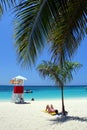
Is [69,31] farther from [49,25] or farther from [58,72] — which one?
[58,72]

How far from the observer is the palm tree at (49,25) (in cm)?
381

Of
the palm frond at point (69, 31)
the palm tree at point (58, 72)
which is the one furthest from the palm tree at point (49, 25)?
the palm tree at point (58, 72)

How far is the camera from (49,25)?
157 inches

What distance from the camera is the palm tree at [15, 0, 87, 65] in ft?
12.5

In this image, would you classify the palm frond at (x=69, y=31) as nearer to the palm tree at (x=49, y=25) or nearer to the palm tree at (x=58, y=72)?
the palm tree at (x=49, y=25)

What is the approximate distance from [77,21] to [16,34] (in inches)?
33.8

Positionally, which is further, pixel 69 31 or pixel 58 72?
pixel 58 72

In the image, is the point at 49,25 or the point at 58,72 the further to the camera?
the point at 58,72

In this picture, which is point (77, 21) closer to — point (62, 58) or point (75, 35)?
point (75, 35)

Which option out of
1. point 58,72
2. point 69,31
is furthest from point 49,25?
point 58,72

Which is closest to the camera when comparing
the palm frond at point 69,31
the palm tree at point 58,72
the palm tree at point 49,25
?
the palm tree at point 49,25

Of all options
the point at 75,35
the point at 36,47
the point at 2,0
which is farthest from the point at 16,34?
the point at 75,35

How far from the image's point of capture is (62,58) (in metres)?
4.25

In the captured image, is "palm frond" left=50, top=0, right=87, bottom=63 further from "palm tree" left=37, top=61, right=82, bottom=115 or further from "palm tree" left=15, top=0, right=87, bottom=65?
"palm tree" left=37, top=61, right=82, bottom=115
